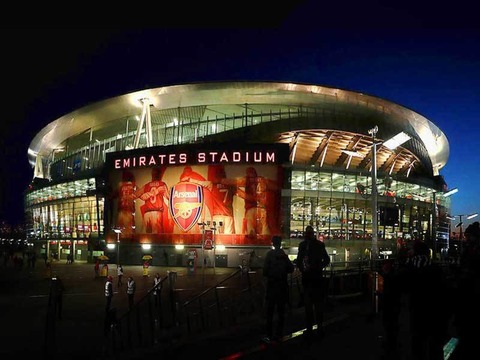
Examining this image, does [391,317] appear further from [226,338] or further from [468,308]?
[226,338]

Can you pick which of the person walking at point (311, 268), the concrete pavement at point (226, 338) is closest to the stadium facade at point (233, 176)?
the concrete pavement at point (226, 338)

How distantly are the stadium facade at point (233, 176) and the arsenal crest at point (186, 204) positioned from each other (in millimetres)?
119

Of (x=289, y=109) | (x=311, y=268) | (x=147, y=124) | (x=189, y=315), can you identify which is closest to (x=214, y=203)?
(x=147, y=124)

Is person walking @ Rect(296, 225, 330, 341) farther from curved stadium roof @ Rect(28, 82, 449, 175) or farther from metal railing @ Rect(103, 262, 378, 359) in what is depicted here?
curved stadium roof @ Rect(28, 82, 449, 175)

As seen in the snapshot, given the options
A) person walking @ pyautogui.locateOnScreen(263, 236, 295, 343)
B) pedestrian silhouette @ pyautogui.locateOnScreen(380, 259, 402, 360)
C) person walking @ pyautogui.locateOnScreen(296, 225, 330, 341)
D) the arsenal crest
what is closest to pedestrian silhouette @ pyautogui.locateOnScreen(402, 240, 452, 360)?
pedestrian silhouette @ pyautogui.locateOnScreen(380, 259, 402, 360)

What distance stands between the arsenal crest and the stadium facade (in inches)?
4.7

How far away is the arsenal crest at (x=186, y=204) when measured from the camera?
51156 millimetres

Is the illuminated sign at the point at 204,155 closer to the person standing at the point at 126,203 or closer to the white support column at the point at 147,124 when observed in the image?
the person standing at the point at 126,203

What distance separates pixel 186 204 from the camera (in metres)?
51.5

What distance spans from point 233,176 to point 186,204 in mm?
6021

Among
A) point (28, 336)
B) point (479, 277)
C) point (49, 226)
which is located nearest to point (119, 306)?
point (28, 336)

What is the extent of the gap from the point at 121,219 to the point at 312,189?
22212mm

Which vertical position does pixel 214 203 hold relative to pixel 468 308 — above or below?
above

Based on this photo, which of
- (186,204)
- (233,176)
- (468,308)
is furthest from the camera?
(186,204)
